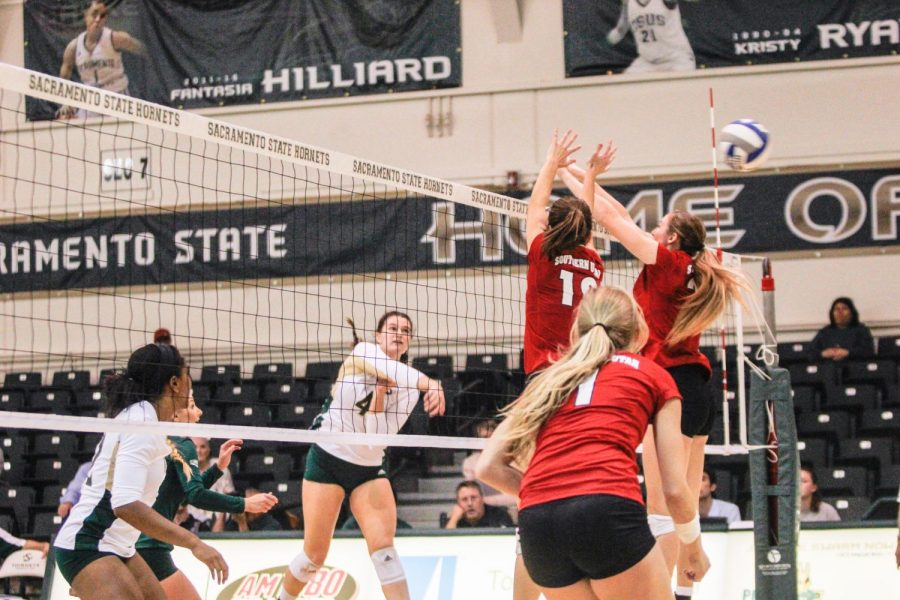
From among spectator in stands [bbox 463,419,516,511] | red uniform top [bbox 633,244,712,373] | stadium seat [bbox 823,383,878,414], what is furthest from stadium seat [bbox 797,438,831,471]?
red uniform top [bbox 633,244,712,373]

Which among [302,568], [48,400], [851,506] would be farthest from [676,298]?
[48,400]

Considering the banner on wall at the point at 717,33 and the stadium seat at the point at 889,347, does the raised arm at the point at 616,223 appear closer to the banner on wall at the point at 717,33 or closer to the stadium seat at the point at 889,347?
the stadium seat at the point at 889,347

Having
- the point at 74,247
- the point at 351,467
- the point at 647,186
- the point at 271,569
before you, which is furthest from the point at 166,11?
the point at 351,467

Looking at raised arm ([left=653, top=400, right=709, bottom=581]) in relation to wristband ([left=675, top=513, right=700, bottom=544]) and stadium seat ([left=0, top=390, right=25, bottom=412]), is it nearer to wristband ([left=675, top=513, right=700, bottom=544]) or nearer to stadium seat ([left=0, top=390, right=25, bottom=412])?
wristband ([left=675, top=513, right=700, bottom=544])

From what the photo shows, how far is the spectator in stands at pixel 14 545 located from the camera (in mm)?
10469

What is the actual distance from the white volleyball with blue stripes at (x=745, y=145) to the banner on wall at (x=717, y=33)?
6924 millimetres

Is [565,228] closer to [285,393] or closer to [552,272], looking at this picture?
[552,272]

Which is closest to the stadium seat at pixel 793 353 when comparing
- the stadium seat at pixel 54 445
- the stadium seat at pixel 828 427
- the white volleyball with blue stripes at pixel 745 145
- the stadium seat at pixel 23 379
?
the stadium seat at pixel 828 427

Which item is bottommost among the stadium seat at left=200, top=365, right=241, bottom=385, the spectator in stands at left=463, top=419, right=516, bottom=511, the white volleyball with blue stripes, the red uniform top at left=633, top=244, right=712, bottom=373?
the spectator in stands at left=463, top=419, right=516, bottom=511

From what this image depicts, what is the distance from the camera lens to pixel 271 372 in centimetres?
1455

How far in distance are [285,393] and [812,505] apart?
624 cm

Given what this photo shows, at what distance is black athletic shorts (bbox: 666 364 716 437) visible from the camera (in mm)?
6531

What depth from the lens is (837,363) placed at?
44.0 feet

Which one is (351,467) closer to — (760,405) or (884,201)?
(760,405)
